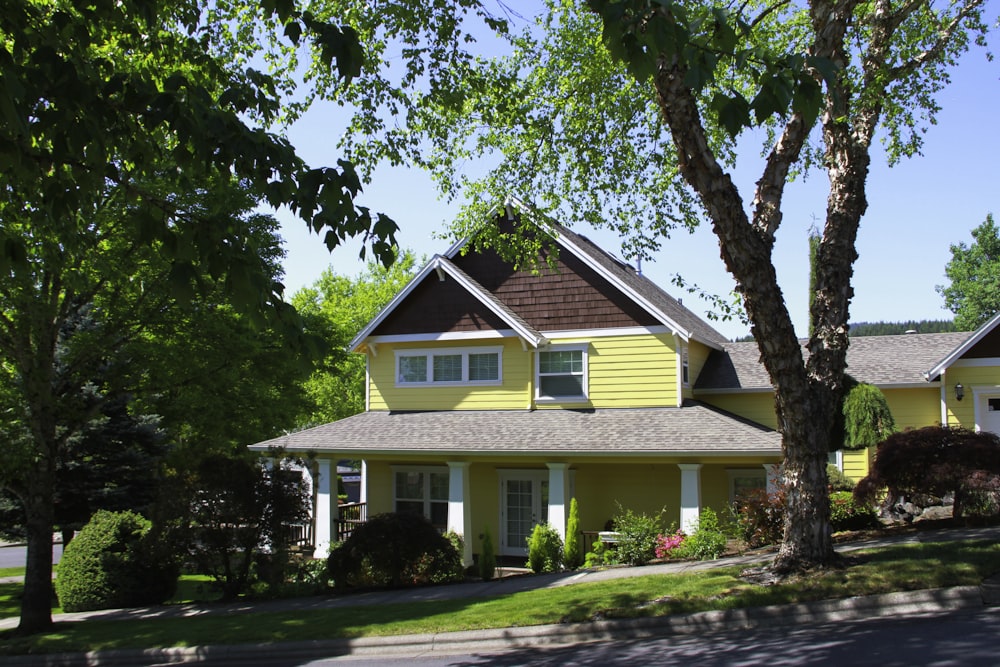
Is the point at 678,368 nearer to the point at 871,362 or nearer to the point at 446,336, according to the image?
the point at 446,336

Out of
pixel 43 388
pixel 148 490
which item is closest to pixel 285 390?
pixel 43 388

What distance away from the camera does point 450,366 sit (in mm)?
22297

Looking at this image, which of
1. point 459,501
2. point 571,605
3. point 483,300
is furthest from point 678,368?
point 571,605

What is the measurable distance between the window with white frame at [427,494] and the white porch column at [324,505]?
2099 mm

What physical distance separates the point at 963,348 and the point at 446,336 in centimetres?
1286

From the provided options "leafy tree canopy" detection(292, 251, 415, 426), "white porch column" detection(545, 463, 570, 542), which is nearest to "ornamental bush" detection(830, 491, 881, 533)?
"white porch column" detection(545, 463, 570, 542)

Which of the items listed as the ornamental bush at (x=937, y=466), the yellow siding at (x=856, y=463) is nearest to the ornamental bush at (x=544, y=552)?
the ornamental bush at (x=937, y=466)

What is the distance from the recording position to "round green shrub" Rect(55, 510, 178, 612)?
16.5 meters

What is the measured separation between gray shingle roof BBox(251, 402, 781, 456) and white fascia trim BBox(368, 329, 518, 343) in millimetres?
1979

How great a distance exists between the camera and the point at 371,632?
10672 mm

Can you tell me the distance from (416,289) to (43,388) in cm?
1026

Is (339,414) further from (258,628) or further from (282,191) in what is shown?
(282,191)

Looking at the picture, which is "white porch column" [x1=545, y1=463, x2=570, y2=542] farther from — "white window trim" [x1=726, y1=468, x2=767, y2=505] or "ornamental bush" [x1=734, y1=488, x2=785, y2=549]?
"white window trim" [x1=726, y1=468, x2=767, y2=505]

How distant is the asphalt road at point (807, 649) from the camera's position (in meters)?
7.37
